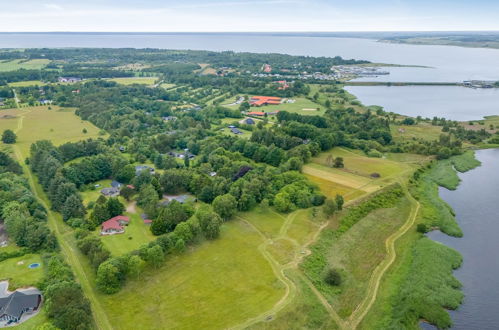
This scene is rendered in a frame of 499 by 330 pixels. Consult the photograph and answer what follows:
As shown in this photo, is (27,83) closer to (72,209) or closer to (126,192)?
(126,192)

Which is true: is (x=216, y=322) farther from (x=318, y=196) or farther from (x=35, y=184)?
(x=35, y=184)

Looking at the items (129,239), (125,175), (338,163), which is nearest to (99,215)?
(129,239)

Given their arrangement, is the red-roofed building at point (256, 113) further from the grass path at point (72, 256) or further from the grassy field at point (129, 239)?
the grassy field at point (129, 239)

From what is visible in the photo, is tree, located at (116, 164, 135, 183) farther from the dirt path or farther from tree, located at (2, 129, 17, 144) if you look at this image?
the dirt path

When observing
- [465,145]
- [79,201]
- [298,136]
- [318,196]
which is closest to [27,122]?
[79,201]

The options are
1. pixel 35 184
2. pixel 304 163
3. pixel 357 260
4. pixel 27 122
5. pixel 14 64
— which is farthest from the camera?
pixel 14 64

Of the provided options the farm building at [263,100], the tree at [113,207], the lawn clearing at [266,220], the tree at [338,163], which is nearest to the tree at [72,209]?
the tree at [113,207]
